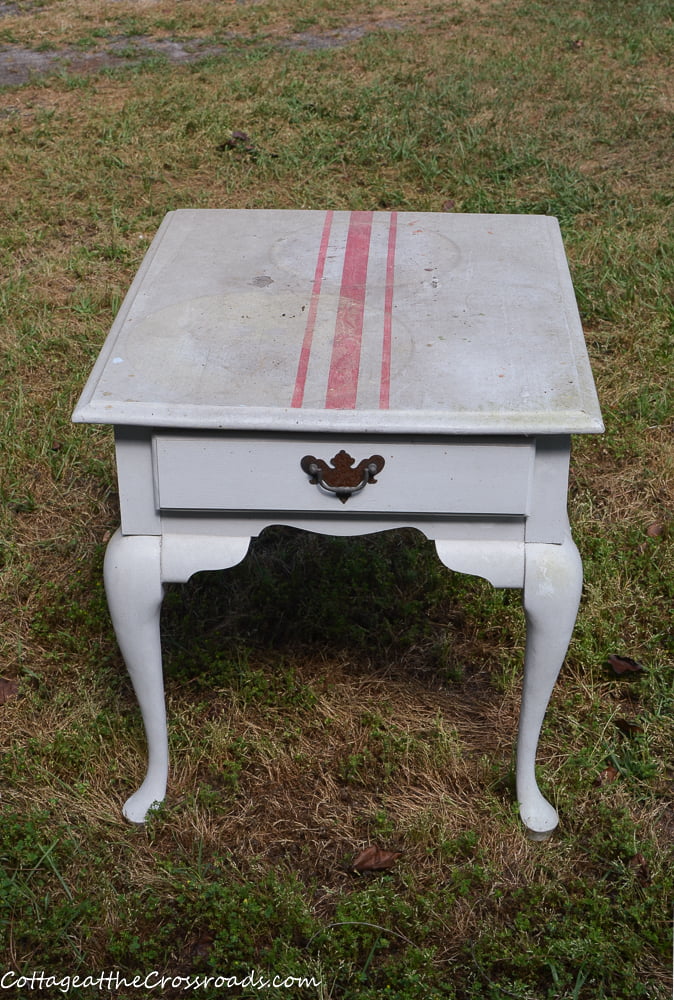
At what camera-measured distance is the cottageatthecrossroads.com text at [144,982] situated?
1917mm

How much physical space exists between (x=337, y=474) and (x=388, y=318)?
0.38 metres

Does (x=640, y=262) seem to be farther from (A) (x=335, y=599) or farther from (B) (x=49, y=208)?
(B) (x=49, y=208)

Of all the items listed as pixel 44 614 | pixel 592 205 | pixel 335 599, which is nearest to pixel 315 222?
pixel 335 599

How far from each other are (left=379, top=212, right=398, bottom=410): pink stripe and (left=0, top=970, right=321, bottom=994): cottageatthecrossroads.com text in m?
1.05

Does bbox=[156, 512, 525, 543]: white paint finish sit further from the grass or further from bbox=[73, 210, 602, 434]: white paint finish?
the grass

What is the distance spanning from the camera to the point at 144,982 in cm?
195

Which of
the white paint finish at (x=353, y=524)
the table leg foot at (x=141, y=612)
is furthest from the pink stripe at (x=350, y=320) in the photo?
the table leg foot at (x=141, y=612)

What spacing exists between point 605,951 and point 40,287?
3335mm

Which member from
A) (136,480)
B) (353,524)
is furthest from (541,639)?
(136,480)

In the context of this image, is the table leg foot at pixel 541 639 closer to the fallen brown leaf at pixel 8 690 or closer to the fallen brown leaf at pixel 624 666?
the fallen brown leaf at pixel 624 666

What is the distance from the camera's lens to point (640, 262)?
14.1 ft

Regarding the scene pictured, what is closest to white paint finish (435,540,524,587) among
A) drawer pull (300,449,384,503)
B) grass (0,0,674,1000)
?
drawer pull (300,449,384,503)

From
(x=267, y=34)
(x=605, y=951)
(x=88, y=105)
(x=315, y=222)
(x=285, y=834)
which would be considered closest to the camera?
(x=605, y=951)

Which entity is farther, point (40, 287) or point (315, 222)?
point (40, 287)
